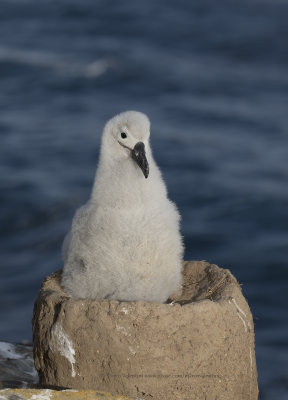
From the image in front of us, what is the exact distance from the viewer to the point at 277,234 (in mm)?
14039

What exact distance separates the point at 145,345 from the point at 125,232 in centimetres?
80

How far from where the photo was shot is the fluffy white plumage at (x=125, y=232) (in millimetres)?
5930

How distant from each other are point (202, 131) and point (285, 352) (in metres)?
6.41

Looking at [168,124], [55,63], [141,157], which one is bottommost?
[141,157]

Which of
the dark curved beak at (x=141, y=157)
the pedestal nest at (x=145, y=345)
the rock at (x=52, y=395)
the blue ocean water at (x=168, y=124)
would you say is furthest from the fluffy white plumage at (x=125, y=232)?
the blue ocean water at (x=168, y=124)

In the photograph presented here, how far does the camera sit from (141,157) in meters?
5.97

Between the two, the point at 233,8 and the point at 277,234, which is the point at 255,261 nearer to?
the point at 277,234

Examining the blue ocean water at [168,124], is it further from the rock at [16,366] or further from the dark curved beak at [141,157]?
the dark curved beak at [141,157]

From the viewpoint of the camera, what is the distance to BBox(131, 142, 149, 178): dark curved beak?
5930 millimetres

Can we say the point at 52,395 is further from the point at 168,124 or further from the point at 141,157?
the point at 168,124

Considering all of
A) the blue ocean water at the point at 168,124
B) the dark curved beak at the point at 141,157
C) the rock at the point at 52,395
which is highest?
the blue ocean water at the point at 168,124

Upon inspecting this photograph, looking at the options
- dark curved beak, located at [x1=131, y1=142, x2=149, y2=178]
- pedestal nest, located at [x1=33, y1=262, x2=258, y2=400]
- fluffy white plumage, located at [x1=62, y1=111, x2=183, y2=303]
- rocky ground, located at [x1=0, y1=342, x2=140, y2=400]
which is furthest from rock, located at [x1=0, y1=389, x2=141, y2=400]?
dark curved beak, located at [x1=131, y1=142, x2=149, y2=178]

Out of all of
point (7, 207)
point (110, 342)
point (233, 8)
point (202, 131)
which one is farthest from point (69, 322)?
point (233, 8)

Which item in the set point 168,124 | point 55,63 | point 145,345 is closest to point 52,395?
point 145,345
